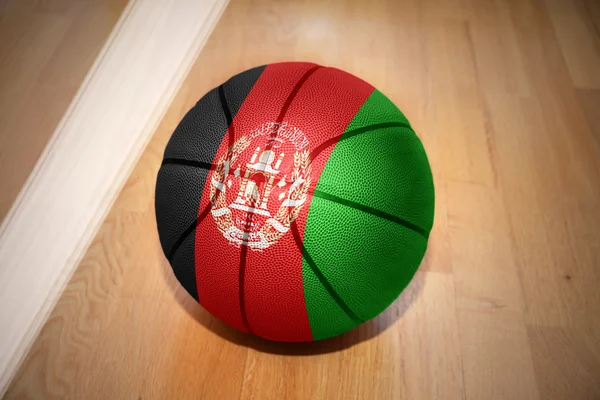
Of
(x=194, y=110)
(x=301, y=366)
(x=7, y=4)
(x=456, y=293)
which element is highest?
(x=7, y=4)

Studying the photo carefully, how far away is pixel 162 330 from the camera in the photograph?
1645 mm

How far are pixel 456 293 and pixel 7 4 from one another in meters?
2.74

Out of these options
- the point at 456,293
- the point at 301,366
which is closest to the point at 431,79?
the point at 456,293

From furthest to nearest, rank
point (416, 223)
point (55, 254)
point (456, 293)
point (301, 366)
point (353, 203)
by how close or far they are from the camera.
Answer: point (55, 254) < point (456, 293) < point (301, 366) < point (416, 223) < point (353, 203)

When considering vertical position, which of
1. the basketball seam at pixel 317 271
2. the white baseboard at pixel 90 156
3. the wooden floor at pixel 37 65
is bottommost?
the basketball seam at pixel 317 271

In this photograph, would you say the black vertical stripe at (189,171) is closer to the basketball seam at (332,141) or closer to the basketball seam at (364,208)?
the basketball seam at (332,141)

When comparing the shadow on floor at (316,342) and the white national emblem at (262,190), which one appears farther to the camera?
the shadow on floor at (316,342)

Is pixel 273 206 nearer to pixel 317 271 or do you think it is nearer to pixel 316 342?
pixel 317 271

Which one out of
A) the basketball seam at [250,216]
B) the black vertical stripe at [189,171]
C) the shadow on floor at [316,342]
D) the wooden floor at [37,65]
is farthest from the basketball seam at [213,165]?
the wooden floor at [37,65]

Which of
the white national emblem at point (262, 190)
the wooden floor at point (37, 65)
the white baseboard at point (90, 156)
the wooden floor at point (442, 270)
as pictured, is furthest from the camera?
the wooden floor at point (37, 65)

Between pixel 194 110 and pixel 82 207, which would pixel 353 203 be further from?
pixel 82 207

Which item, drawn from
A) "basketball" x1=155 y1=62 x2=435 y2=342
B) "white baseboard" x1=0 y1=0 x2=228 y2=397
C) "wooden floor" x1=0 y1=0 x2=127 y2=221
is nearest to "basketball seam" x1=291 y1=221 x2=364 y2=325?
"basketball" x1=155 y1=62 x2=435 y2=342

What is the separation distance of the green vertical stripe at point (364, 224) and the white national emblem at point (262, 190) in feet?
0.19

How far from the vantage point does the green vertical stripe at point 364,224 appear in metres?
1.21
